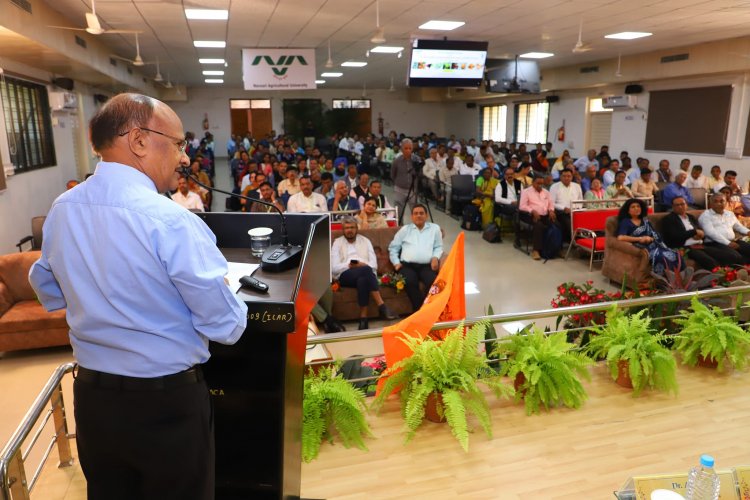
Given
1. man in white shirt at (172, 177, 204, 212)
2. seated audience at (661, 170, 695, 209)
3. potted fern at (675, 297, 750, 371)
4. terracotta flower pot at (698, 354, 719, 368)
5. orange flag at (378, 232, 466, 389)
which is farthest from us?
seated audience at (661, 170, 695, 209)

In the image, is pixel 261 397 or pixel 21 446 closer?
pixel 261 397

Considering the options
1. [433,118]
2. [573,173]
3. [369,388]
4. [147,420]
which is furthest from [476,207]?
[433,118]

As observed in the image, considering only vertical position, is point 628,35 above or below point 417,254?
above

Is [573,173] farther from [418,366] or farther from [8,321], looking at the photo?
[8,321]

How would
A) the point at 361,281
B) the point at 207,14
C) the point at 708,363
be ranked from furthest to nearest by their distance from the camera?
1. the point at 207,14
2. the point at 361,281
3. the point at 708,363

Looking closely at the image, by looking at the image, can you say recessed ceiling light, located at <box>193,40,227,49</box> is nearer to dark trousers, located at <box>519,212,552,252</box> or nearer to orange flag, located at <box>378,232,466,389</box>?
dark trousers, located at <box>519,212,552,252</box>

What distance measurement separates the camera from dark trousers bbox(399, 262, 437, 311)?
5531mm

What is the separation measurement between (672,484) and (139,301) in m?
1.72

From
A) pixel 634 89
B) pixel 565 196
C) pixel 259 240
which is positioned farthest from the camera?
pixel 634 89

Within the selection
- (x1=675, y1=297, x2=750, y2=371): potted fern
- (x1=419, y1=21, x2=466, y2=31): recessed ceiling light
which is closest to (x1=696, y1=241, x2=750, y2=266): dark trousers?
(x1=675, y1=297, x2=750, y2=371): potted fern

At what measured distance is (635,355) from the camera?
2998 millimetres

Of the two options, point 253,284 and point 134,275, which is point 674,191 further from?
point 134,275

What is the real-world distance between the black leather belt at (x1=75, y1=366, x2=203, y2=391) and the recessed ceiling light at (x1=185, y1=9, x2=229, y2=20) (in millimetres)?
6463

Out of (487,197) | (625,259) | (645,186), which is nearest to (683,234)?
(625,259)
